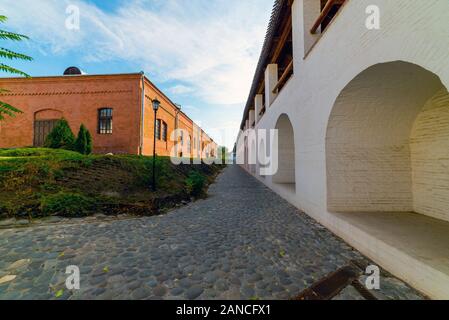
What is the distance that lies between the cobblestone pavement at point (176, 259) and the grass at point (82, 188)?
0.77 metres

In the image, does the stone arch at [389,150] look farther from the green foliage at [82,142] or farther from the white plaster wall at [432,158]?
the green foliage at [82,142]

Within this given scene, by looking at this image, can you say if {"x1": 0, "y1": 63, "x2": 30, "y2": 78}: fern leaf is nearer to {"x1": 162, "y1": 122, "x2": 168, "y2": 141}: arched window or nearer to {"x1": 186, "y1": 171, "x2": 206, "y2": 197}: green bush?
{"x1": 186, "y1": 171, "x2": 206, "y2": 197}: green bush

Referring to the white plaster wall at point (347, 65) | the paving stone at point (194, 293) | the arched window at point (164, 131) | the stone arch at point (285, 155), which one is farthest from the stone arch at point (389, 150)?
the arched window at point (164, 131)

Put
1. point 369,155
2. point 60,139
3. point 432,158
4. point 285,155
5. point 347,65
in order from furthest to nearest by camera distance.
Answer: point 60,139 → point 285,155 → point 369,155 → point 432,158 → point 347,65

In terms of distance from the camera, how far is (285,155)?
791 cm

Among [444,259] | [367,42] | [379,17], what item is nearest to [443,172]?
[444,259]

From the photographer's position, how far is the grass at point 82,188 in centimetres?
436

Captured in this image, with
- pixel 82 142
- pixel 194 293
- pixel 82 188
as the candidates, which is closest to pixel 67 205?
pixel 82 188

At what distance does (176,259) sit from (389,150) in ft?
14.6

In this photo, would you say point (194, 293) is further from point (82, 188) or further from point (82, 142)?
point (82, 142)

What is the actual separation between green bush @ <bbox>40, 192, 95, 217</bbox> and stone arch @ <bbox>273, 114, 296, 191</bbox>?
21.8 ft

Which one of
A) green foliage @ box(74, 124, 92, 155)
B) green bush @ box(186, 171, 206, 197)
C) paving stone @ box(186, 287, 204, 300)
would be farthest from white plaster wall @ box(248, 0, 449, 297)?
green foliage @ box(74, 124, 92, 155)
